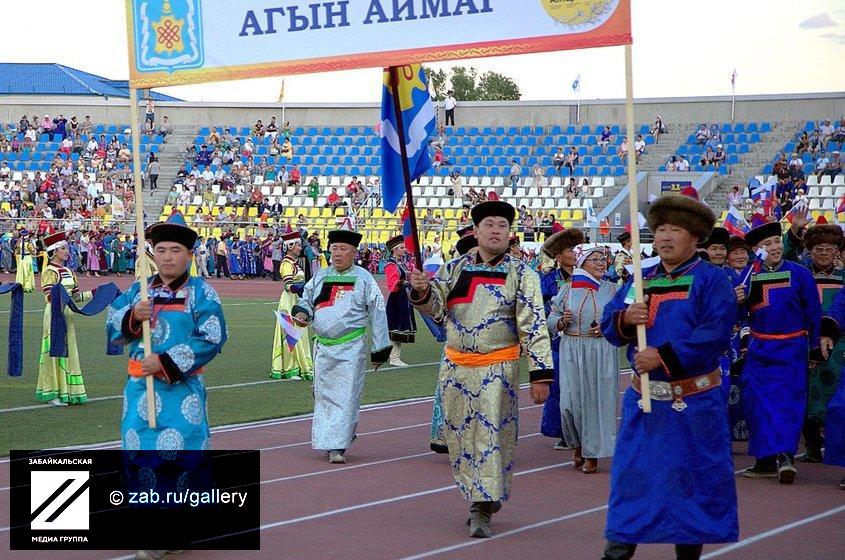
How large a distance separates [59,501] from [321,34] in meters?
2.98

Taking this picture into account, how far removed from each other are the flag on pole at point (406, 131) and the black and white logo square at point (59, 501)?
97.6 inches

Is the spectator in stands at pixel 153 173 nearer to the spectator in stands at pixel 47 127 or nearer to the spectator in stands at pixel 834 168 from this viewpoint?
the spectator in stands at pixel 47 127

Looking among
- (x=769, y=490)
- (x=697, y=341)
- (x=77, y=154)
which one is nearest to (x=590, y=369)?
(x=769, y=490)

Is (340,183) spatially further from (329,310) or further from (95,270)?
(329,310)

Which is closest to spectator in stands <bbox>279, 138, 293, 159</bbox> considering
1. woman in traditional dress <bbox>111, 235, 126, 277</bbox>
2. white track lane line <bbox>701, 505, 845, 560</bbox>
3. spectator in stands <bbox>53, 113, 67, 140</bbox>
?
woman in traditional dress <bbox>111, 235, 126, 277</bbox>

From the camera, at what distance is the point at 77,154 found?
5284 centimetres

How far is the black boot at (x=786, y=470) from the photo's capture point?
9617 millimetres

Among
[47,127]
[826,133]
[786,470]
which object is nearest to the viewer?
[786,470]

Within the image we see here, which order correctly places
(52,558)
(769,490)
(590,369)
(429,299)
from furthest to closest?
(590,369) → (769,490) → (429,299) → (52,558)

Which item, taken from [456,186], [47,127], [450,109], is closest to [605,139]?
[456,186]

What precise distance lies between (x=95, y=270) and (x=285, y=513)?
36.7 metres

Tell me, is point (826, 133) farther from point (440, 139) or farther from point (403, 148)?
point (403, 148)

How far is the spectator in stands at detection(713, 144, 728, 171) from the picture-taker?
43.8 meters

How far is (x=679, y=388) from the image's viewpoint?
6.27 metres
